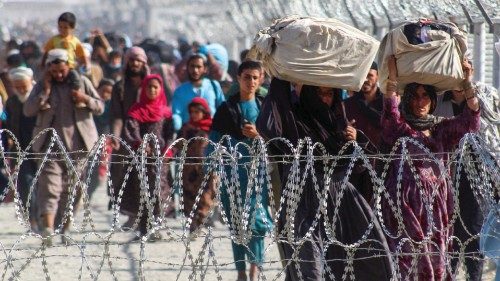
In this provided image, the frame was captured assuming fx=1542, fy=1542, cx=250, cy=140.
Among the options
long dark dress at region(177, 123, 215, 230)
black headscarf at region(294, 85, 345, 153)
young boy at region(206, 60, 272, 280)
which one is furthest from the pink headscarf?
black headscarf at region(294, 85, 345, 153)

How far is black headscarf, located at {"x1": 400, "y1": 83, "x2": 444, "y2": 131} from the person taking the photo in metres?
7.10

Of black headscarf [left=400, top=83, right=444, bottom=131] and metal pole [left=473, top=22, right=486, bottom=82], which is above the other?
black headscarf [left=400, top=83, right=444, bottom=131]

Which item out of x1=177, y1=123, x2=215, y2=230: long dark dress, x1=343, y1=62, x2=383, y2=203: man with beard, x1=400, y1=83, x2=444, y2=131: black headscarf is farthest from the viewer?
x1=177, y1=123, x2=215, y2=230: long dark dress

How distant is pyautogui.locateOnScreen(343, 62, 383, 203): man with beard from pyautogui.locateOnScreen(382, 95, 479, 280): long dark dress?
25 centimetres

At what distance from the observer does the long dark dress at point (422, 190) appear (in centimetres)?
696

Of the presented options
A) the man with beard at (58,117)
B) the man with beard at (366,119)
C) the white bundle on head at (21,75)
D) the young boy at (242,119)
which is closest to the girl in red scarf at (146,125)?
the man with beard at (58,117)

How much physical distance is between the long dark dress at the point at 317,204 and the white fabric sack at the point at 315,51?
10 centimetres

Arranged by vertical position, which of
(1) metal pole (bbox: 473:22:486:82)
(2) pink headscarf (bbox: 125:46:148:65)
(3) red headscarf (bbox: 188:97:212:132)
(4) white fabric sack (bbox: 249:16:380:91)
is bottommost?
(1) metal pole (bbox: 473:22:486:82)

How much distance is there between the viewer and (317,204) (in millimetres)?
7078

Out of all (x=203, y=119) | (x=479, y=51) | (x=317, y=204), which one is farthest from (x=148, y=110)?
(x=317, y=204)

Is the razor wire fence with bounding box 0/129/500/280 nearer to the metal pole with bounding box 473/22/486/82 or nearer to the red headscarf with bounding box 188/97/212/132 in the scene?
the red headscarf with bounding box 188/97/212/132

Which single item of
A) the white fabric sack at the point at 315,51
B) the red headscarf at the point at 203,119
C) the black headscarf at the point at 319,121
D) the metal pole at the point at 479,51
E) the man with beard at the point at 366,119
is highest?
the white fabric sack at the point at 315,51

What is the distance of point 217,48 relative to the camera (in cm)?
1814

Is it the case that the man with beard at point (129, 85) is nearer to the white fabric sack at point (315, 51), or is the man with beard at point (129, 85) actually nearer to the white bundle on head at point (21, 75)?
the white bundle on head at point (21, 75)
